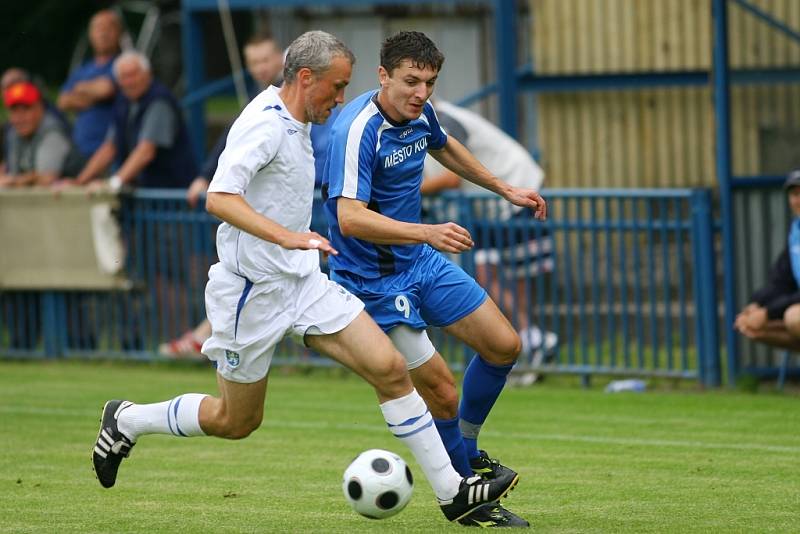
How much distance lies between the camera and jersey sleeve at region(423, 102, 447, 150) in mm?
7750

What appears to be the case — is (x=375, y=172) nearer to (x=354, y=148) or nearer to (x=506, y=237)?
(x=354, y=148)

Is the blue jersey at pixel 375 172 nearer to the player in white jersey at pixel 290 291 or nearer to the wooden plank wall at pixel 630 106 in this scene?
the player in white jersey at pixel 290 291

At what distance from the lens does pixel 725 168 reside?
11.9 meters

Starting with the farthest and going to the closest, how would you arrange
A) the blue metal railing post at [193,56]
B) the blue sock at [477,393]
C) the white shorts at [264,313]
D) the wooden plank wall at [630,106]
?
the blue metal railing post at [193,56]
the wooden plank wall at [630,106]
the blue sock at [477,393]
the white shorts at [264,313]

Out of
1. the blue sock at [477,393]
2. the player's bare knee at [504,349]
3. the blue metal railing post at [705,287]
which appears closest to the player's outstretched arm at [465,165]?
the player's bare knee at [504,349]

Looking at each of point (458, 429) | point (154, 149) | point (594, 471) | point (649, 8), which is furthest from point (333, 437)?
point (649, 8)

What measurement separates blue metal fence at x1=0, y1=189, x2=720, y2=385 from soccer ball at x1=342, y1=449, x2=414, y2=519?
5.42 m

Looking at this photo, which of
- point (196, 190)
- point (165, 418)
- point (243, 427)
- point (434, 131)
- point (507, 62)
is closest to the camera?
point (243, 427)

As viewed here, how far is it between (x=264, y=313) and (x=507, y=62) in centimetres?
761

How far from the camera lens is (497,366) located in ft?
25.1

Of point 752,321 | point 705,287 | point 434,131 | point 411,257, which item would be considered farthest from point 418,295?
point 705,287

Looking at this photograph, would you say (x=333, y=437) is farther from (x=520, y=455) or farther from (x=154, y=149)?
(x=154, y=149)

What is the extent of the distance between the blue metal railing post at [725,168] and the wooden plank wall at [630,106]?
2612mm

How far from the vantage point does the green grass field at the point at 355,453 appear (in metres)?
7.31
